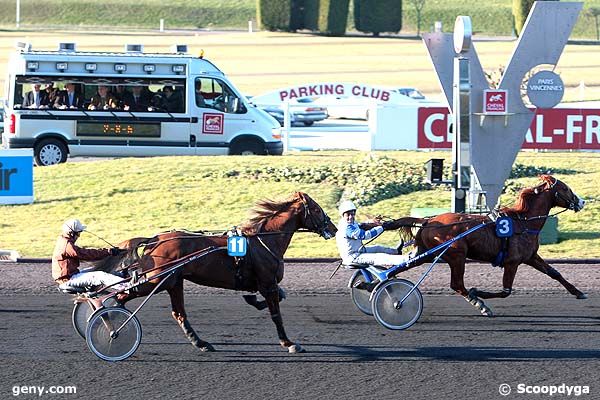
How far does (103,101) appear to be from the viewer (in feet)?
76.3

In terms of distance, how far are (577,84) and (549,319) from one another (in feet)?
129

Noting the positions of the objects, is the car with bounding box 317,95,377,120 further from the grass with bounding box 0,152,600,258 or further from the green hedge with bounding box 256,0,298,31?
the green hedge with bounding box 256,0,298,31

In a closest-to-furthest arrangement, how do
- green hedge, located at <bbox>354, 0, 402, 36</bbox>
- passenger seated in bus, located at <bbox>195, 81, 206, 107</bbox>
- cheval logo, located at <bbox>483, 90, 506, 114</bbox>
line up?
1. cheval logo, located at <bbox>483, 90, 506, 114</bbox>
2. passenger seated in bus, located at <bbox>195, 81, 206, 107</bbox>
3. green hedge, located at <bbox>354, 0, 402, 36</bbox>

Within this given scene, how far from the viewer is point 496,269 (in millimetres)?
14312

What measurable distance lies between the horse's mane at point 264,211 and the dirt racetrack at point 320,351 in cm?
116

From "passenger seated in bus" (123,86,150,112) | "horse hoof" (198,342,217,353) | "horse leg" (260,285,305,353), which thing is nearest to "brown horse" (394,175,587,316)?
"horse leg" (260,285,305,353)

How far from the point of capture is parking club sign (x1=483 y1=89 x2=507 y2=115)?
15.5 m

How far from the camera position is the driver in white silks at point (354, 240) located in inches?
419

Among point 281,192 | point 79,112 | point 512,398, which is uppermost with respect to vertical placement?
point 79,112

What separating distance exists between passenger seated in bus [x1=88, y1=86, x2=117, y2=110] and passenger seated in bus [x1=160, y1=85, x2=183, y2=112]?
1092 mm

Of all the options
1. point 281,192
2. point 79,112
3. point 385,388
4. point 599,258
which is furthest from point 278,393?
point 79,112

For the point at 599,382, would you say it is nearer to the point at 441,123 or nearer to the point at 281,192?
the point at 281,192

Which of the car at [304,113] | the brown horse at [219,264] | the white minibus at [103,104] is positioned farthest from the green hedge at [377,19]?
the brown horse at [219,264]

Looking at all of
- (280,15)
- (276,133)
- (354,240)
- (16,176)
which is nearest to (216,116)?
(276,133)
